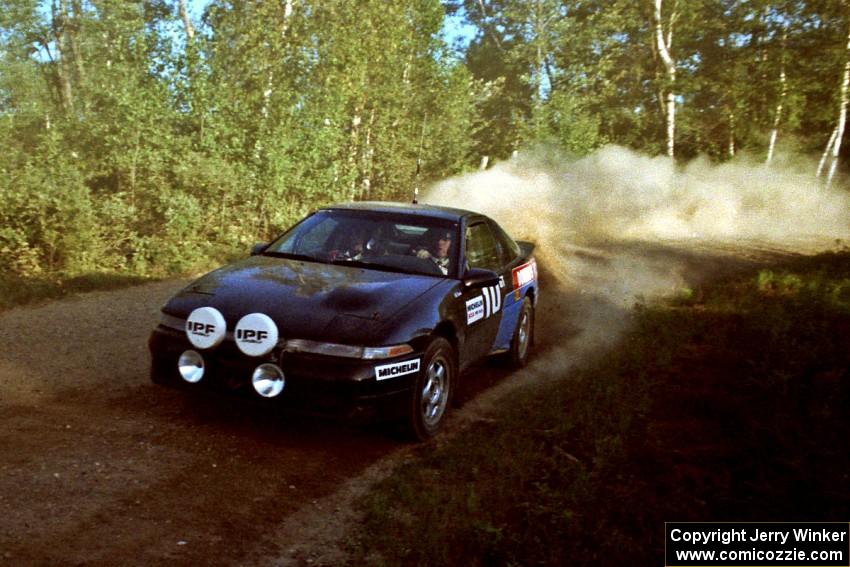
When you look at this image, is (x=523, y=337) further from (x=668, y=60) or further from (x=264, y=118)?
(x=668, y=60)

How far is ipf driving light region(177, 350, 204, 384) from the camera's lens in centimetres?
488

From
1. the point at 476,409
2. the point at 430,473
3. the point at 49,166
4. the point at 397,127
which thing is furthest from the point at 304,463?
the point at 397,127

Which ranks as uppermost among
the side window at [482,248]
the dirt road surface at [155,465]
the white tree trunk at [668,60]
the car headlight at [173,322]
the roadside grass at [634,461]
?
the white tree trunk at [668,60]

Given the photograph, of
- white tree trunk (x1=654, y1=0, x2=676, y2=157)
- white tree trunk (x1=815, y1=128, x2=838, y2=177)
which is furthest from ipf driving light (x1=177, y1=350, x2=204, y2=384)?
white tree trunk (x1=815, y1=128, x2=838, y2=177)

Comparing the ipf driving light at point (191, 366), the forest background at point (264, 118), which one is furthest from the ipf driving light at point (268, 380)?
the forest background at point (264, 118)

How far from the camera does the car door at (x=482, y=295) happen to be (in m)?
6.11

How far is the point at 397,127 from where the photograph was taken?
71.4ft

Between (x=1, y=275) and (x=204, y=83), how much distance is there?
512 centimetres

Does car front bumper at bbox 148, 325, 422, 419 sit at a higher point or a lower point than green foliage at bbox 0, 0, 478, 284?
lower

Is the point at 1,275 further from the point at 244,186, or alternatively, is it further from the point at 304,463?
the point at 304,463

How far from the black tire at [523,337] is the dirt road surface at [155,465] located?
27cm

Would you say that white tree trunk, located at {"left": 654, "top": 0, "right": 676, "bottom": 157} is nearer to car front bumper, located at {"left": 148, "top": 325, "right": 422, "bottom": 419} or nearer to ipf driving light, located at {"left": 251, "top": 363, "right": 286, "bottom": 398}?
car front bumper, located at {"left": 148, "top": 325, "right": 422, "bottom": 419}

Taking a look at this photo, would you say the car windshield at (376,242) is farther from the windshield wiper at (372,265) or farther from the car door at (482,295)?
the car door at (482,295)

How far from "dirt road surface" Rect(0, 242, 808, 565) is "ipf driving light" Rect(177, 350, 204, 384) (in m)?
0.45
